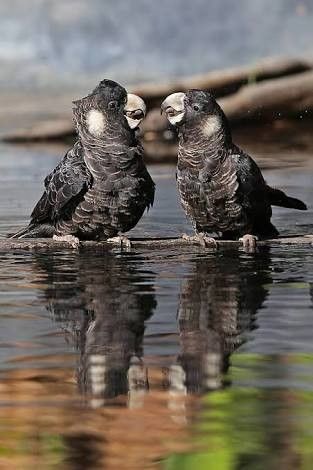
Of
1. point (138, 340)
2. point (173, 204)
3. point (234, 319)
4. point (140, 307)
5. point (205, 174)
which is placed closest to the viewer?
point (138, 340)

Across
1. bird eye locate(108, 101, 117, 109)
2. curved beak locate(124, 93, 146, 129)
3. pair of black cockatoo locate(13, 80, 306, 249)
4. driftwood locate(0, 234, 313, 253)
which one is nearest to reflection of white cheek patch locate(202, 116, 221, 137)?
pair of black cockatoo locate(13, 80, 306, 249)

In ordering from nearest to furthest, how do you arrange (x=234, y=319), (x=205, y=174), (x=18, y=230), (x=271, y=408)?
(x=271, y=408) → (x=234, y=319) → (x=205, y=174) → (x=18, y=230)

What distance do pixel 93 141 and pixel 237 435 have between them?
5.09 metres

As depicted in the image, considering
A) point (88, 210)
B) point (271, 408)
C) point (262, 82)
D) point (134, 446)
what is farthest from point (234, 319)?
point (262, 82)

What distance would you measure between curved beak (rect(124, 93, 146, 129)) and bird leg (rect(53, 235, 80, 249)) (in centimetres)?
94

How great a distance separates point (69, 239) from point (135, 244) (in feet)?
1.79

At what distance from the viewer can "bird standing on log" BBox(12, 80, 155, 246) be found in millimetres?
9047

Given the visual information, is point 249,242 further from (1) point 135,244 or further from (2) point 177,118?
(2) point 177,118

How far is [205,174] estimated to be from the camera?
29.9 ft

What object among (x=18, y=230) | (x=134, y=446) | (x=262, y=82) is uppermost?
(x=262, y=82)

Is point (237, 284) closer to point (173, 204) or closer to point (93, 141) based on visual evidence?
point (93, 141)

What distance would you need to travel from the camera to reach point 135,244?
9109mm

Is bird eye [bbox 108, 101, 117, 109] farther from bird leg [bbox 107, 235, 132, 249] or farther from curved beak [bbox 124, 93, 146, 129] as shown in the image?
bird leg [bbox 107, 235, 132, 249]

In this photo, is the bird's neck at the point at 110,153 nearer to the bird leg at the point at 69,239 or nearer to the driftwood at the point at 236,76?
the bird leg at the point at 69,239
